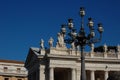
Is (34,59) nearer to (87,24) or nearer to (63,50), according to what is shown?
(63,50)

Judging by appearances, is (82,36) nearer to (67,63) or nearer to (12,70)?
(67,63)

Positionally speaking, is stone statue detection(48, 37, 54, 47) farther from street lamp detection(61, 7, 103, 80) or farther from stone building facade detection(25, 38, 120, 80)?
street lamp detection(61, 7, 103, 80)

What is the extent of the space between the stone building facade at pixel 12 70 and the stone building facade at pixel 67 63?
16832 mm

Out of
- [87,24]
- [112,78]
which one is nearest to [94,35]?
[87,24]

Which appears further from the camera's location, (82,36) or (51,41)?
(51,41)

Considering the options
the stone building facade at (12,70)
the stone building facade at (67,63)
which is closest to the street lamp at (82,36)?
the stone building facade at (67,63)

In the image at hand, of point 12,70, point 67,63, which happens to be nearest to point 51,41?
point 67,63

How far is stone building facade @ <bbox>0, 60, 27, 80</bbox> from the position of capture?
7462cm

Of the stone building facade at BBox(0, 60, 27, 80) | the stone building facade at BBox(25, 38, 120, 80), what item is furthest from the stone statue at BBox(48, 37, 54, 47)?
the stone building facade at BBox(0, 60, 27, 80)

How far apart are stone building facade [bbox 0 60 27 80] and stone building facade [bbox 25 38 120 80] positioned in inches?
663

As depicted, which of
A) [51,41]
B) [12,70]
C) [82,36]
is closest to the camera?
[82,36]

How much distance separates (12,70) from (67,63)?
25.4 meters

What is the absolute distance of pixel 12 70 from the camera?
249ft

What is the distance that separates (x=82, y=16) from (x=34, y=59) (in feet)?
95.0
